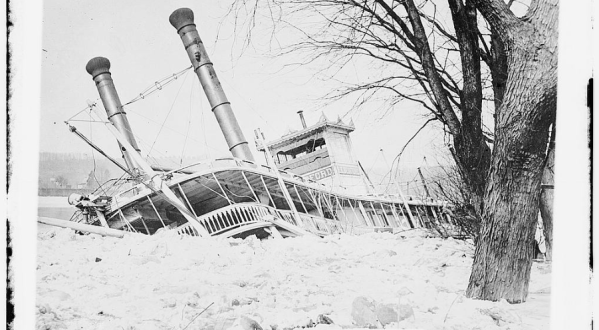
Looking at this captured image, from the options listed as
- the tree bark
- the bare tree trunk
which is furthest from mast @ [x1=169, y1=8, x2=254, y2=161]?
the bare tree trunk

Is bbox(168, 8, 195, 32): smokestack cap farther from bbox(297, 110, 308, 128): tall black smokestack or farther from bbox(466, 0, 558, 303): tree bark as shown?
bbox(466, 0, 558, 303): tree bark

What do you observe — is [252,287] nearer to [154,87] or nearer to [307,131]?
[307,131]

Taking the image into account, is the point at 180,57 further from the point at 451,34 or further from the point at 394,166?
the point at 451,34

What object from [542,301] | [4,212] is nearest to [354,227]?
[542,301]

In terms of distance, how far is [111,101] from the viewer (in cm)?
200

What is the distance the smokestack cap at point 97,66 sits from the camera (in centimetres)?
196

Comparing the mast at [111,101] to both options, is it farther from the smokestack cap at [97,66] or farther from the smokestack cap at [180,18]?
the smokestack cap at [180,18]

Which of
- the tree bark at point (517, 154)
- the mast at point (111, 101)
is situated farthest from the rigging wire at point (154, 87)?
the tree bark at point (517, 154)

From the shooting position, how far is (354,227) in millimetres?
2191

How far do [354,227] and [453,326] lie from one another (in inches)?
23.7

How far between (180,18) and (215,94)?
342mm

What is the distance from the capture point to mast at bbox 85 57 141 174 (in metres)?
1.97

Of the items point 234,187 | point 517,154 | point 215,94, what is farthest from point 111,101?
point 517,154

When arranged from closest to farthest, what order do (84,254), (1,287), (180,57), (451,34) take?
(1,287) < (84,254) < (180,57) < (451,34)
